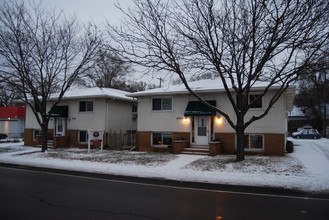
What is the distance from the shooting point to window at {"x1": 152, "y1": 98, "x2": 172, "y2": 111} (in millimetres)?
20380

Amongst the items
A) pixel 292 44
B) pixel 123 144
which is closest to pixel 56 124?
pixel 123 144

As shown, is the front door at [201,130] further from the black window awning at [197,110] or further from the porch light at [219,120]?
the black window awning at [197,110]

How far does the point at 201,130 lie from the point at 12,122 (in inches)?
1122

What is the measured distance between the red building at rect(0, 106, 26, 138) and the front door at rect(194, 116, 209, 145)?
26.4 m

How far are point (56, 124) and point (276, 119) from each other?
18.8 meters

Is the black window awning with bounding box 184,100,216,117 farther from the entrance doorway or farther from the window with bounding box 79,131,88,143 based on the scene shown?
the window with bounding box 79,131,88,143

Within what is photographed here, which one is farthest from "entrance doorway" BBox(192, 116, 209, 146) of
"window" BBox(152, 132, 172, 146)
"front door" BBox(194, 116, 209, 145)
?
"window" BBox(152, 132, 172, 146)

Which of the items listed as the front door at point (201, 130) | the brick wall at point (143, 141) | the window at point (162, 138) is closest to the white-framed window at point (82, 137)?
the brick wall at point (143, 141)

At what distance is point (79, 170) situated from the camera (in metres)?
13.1

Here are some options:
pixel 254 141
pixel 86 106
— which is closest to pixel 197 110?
pixel 254 141

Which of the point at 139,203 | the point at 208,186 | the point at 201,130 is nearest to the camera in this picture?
the point at 139,203

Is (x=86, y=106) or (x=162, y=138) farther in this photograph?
(x=86, y=106)

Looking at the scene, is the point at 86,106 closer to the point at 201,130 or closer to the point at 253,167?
the point at 201,130

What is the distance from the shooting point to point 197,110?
18219 mm
